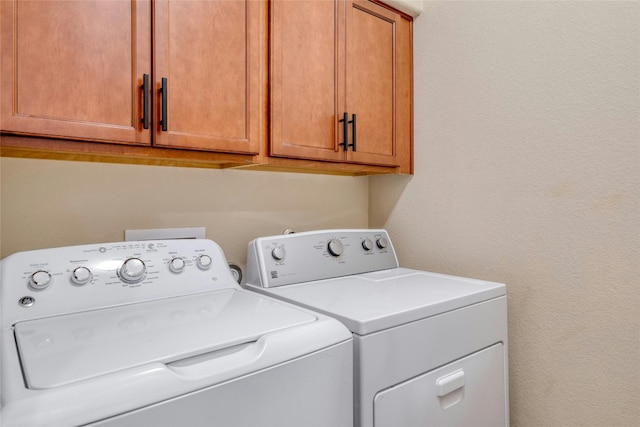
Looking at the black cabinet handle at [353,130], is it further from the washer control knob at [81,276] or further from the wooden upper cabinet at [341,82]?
the washer control knob at [81,276]

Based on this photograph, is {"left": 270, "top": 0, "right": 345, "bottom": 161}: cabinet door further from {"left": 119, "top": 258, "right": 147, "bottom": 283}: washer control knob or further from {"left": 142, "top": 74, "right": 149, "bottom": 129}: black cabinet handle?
{"left": 119, "top": 258, "right": 147, "bottom": 283}: washer control knob

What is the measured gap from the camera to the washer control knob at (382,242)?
163 centimetres

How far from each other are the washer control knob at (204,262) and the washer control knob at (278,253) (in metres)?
0.22

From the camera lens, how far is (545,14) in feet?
4.22

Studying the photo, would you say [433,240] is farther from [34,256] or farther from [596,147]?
[34,256]

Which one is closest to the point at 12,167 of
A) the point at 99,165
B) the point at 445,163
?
the point at 99,165

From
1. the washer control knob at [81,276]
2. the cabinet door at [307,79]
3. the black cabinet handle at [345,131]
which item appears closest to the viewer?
the washer control knob at [81,276]

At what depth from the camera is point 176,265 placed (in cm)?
111

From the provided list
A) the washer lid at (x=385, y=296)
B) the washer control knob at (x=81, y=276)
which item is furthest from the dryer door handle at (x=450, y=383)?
the washer control knob at (x=81, y=276)

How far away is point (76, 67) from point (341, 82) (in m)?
0.84

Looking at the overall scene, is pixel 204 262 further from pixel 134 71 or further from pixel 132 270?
pixel 134 71

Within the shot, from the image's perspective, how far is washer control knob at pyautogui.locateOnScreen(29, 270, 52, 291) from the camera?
3.01ft

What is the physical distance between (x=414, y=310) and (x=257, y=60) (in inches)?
35.0

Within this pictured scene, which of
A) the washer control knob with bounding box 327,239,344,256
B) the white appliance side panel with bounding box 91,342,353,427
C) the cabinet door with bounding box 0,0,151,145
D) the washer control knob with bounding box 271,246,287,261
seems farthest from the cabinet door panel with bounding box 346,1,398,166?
the white appliance side panel with bounding box 91,342,353,427
